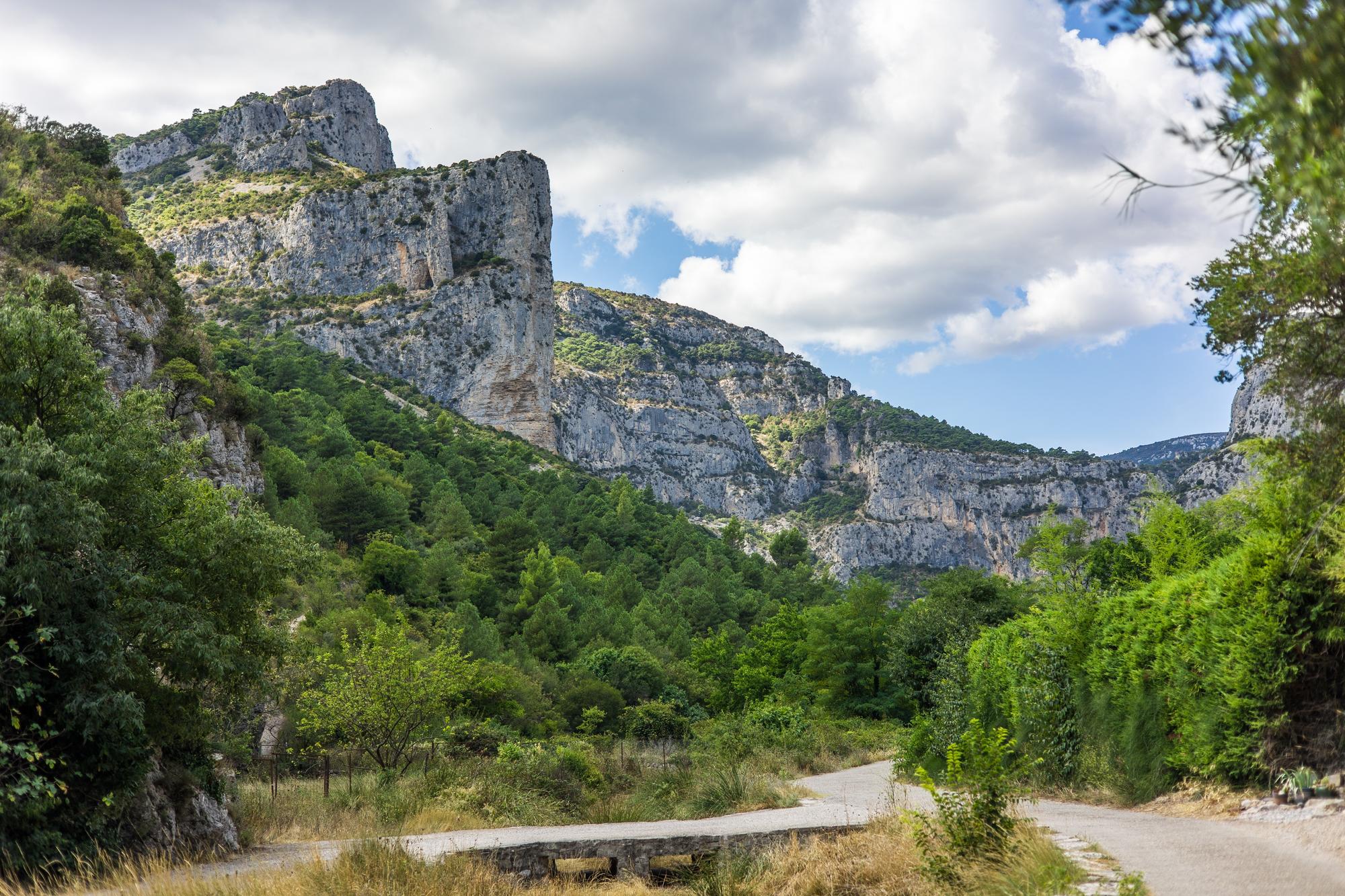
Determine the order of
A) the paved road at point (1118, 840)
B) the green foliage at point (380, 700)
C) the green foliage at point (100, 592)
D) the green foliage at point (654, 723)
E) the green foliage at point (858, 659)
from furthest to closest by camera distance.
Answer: the green foliage at point (858, 659) < the green foliage at point (654, 723) < the green foliage at point (380, 700) < the green foliage at point (100, 592) < the paved road at point (1118, 840)

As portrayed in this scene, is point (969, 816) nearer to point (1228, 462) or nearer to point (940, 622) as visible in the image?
point (940, 622)

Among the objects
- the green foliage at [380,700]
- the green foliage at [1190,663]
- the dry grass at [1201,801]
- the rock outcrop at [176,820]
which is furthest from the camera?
the green foliage at [380,700]

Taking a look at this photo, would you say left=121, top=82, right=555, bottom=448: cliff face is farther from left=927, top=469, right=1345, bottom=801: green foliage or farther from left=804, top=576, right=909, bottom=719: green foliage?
left=927, top=469, right=1345, bottom=801: green foliage

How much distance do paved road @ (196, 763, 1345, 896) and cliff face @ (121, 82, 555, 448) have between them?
9700 centimetres

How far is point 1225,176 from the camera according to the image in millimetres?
4922

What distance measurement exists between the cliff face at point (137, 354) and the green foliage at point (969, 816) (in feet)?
83.0

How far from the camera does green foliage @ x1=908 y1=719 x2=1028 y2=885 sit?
848 cm

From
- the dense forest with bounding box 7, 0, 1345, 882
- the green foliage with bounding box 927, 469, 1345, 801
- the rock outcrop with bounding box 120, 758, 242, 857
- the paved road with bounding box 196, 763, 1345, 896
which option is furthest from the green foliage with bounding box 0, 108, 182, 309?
the green foliage with bounding box 927, 469, 1345, 801

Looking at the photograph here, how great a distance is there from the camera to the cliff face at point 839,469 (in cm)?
14700

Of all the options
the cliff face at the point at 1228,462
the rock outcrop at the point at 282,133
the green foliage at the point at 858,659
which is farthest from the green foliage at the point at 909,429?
the green foliage at the point at 858,659

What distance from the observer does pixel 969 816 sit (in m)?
8.78

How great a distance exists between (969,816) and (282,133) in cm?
14554

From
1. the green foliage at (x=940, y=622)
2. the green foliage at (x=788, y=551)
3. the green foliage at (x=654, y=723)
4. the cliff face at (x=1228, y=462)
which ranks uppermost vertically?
the cliff face at (x=1228, y=462)

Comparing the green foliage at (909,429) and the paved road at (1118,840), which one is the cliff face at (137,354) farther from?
the green foliage at (909,429)
